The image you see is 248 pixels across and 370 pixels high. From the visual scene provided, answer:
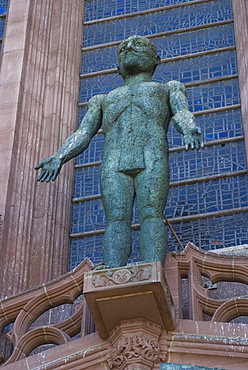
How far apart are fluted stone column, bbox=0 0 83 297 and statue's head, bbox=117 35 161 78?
2734 mm

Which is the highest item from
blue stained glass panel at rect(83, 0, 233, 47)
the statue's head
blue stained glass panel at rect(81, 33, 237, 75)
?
blue stained glass panel at rect(83, 0, 233, 47)

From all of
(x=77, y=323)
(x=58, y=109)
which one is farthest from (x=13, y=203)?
(x=77, y=323)

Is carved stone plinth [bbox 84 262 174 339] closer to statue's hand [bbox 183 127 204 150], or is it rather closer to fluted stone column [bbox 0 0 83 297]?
statue's hand [bbox 183 127 204 150]

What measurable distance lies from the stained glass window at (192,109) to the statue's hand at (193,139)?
294 centimetres

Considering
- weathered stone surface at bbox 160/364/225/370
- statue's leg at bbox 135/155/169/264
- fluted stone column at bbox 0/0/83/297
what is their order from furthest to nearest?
fluted stone column at bbox 0/0/83/297 → statue's leg at bbox 135/155/169/264 → weathered stone surface at bbox 160/364/225/370

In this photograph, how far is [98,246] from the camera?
13289mm

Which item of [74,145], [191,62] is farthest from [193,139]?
[191,62]

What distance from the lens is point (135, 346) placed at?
9.18m

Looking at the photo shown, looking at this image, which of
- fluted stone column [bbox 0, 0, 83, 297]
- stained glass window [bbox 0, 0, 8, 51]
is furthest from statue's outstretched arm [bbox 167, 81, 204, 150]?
stained glass window [bbox 0, 0, 8, 51]

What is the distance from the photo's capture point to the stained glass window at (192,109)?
1312 cm

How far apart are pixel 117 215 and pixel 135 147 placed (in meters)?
0.74

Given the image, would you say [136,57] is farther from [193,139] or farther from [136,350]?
[136,350]

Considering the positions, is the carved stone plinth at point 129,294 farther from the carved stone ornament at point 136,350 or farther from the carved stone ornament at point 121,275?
the carved stone ornament at point 136,350

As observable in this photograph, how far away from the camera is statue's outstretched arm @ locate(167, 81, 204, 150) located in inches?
396
